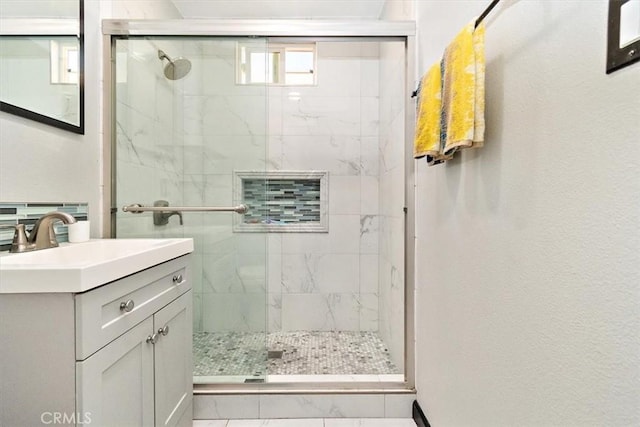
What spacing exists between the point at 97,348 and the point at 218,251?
41.7 inches

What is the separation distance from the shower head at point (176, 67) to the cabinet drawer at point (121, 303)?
1.14 m

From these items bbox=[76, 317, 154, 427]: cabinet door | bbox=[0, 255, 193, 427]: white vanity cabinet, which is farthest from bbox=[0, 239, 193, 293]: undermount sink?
bbox=[76, 317, 154, 427]: cabinet door

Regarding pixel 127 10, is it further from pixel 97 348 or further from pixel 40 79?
pixel 97 348

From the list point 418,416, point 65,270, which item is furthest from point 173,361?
point 418,416

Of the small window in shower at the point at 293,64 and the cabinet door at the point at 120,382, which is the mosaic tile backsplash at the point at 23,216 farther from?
the small window in shower at the point at 293,64

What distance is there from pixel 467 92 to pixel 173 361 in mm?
1404

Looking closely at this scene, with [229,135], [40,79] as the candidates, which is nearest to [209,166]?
[229,135]

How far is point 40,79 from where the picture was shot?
4.16ft

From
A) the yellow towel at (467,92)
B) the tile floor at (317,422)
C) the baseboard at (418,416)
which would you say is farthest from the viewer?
the tile floor at (317,422)

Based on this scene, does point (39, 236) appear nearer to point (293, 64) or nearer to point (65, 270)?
point (65, 270)

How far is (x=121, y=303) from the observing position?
0.91m

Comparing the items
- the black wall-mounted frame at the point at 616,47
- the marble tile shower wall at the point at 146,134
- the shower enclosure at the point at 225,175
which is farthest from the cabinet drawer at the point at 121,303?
the black wall-mounted frame at the point at 616,47

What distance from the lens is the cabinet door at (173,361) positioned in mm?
1136

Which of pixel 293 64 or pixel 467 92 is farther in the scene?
pixel 293 64
